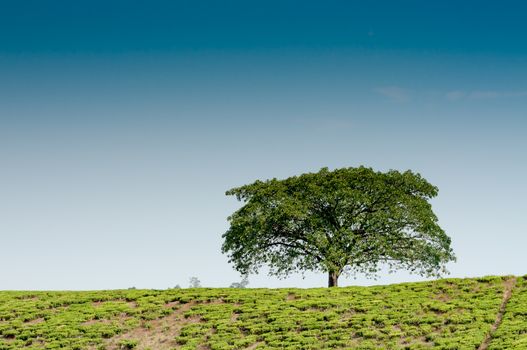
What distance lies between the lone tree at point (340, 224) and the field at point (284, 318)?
27.5 feet

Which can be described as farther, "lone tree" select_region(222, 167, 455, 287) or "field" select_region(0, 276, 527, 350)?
"lone tree" select_region(222, 167, 455, 287)

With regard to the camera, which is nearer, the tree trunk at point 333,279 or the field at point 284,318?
the field at point 284,318

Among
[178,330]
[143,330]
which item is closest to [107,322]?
[143,330]

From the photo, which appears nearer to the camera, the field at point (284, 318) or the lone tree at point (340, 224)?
the field at point (284, 318)

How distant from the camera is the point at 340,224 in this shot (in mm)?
50438

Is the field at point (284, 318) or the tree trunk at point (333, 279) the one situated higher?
the tree trunk at point (333, 279)

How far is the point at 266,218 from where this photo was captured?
49.8 metres

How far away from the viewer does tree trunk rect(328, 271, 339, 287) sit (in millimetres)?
48312

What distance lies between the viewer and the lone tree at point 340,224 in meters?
49.2

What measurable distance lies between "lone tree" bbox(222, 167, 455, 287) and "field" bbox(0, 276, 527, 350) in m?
8.38

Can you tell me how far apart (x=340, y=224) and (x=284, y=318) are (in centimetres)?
1649

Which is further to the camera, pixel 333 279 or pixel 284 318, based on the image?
pixel 333 279

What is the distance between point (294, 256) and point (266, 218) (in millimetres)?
4576

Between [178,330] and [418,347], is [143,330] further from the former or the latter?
[418,347]
